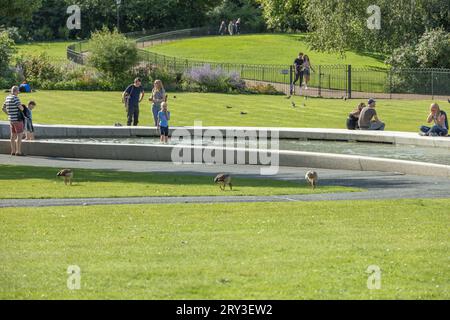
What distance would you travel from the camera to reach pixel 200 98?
43.9m

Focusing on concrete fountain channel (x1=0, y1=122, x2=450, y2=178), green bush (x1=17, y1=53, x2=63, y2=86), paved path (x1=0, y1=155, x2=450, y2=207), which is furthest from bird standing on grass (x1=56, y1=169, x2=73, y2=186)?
green bush (x1=17, y1=53, x2=63, y2=86)

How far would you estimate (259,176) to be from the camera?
79.9ft

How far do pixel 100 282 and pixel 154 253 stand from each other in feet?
6.05

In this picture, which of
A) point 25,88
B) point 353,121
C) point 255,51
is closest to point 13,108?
point 353,121

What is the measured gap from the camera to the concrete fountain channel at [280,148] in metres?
25.8

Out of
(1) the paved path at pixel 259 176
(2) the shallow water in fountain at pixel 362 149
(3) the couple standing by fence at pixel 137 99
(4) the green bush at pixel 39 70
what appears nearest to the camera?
(1) the paved path at pixel 259 176

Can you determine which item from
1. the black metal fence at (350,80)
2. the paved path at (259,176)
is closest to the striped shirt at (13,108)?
the paved path at (259,176)

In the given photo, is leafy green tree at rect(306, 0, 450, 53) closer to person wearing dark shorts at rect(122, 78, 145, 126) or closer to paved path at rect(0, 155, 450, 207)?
person wearing dark shorts at rect(122, 78, 145, 126)

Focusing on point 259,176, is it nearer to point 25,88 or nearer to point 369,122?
point 369,122

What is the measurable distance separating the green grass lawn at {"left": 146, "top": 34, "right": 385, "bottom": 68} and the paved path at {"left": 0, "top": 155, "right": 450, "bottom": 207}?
133ft

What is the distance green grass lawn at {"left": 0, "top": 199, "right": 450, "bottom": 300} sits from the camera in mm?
11508

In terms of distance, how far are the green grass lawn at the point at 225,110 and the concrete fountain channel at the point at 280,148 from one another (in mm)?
2561

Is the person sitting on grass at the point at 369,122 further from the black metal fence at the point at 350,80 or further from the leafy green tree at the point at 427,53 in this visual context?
the leafy green tree at the point at 427,53
